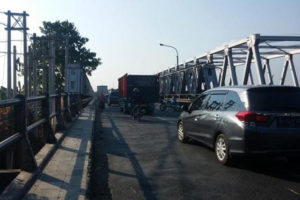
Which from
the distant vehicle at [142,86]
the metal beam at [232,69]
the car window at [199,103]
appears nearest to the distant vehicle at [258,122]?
the car window at [199,103]

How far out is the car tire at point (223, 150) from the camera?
7.28m

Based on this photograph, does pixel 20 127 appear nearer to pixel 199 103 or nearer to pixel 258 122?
pixel 258 122

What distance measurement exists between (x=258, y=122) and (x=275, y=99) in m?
0.58

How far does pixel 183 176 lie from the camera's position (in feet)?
21.7

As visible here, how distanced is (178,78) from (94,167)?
31.1m

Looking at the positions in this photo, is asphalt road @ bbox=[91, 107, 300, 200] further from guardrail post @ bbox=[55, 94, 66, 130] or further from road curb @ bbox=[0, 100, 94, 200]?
guardrail post @ bbox=[55, 94, 66, 130]

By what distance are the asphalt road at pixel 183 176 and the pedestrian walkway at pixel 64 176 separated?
0.86 feet

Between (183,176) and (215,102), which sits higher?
(215,102)

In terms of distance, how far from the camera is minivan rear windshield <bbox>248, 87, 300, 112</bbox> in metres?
6.82

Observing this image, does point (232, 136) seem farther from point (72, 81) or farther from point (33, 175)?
point (72, 81)

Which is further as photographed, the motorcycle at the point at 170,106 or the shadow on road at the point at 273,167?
the motorcycle at the point at 170,106

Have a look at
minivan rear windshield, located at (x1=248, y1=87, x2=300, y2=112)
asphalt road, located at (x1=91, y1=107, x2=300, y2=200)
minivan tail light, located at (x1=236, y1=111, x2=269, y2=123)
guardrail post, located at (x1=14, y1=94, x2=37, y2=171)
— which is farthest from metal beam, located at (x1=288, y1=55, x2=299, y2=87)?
guardrail post, located at (x1=14, y1=94, x2=37, y2=171)

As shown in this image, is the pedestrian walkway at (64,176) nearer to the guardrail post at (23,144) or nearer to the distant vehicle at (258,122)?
the guardrail post at (23,144)

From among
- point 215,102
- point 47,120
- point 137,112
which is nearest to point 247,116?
point 215,102
